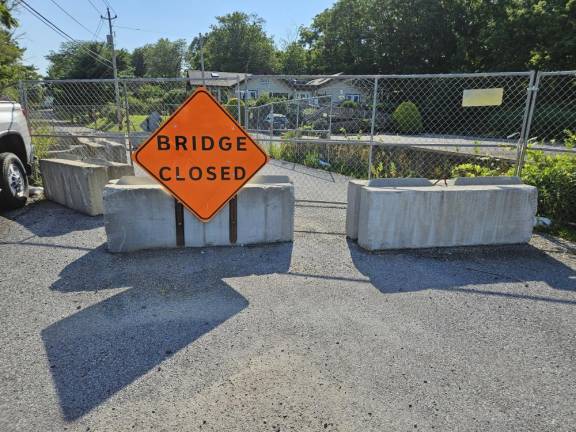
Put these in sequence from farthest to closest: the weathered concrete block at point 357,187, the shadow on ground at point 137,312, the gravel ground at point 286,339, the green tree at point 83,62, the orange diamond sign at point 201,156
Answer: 1. the green tree at point 83,62
2. the weathered concrete block at point 357,187
3. the orange diamond sign at point 201,156
4. the shadow on ground at point 137,312
5. the gravel ground at point 286,339

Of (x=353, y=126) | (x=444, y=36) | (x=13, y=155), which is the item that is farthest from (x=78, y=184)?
(x=444, y=36)

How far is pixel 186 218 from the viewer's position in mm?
4934

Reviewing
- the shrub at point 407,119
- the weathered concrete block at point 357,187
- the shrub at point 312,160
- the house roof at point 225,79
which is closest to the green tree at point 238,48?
the house roof at point 225,79

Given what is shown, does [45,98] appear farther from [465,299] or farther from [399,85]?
[399,85]

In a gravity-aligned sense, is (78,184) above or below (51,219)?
above

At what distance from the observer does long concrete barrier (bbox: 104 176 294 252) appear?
4.79 metres

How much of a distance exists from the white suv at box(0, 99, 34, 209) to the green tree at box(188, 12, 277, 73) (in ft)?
223

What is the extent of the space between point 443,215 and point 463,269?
757mm

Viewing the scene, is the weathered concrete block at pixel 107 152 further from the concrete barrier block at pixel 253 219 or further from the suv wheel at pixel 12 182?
the concrete barrier block at pixel 253 219

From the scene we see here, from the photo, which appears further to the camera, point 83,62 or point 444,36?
point 83,62

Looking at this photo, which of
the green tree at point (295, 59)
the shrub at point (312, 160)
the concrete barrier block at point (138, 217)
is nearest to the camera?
Answer: the concrete barrier block at point (138, 217)

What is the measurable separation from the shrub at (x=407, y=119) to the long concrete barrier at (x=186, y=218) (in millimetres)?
20441

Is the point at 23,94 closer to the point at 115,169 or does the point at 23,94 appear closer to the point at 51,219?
the point at 115,169

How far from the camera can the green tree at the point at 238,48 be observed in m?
72.0
